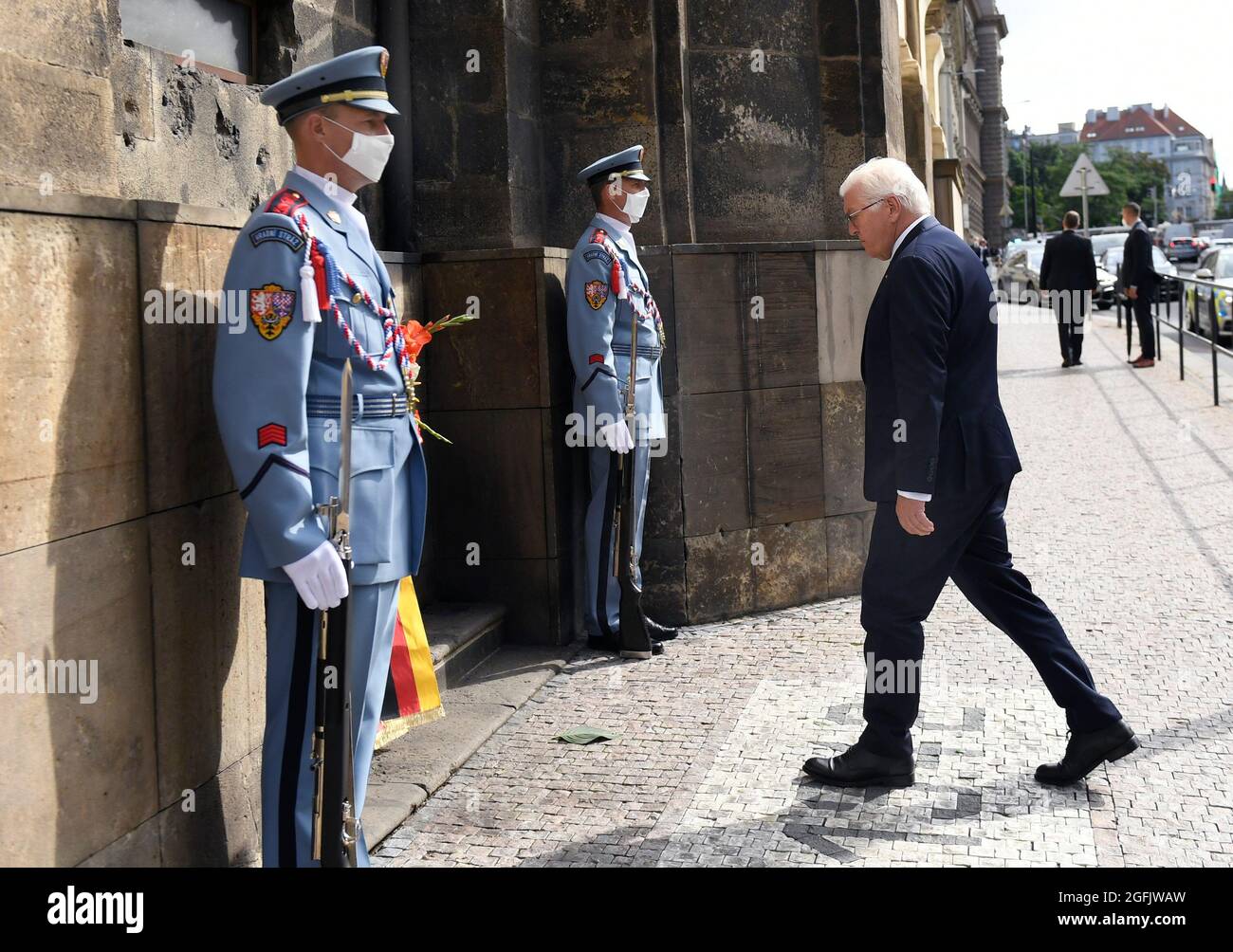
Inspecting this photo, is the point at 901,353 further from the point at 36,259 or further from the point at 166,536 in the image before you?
the point at 36,259

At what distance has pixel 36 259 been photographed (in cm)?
322

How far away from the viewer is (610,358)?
6.45 metres

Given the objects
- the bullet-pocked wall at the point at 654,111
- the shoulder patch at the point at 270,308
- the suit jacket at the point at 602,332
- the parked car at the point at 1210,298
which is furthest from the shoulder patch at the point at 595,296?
the parked car at the point at 1210,298

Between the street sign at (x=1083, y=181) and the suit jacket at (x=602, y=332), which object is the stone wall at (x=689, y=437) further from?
the street sign at (x=1083, y=181)

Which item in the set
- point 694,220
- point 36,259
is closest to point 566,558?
point 694,220

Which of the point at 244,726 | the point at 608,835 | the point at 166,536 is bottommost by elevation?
the point at 608,835

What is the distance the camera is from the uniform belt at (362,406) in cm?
367

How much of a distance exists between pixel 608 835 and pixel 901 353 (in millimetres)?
1753

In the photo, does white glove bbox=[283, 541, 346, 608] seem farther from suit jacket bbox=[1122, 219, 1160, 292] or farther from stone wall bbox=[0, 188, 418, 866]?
suit jacket bbox=[1122, 219, 1160, 292]

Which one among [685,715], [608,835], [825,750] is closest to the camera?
[608,835]

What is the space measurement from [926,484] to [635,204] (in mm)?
2713

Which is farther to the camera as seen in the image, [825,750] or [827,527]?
[827,527]

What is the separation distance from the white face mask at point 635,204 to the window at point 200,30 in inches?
74.2

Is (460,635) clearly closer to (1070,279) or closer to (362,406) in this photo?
(362,406)
